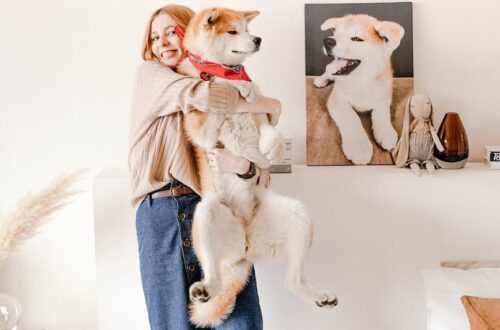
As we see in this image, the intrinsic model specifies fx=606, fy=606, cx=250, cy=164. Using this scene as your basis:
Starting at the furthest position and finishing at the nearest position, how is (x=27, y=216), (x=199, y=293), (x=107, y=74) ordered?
(x=107, y=74)
(x=27, y=216)
(x=199, y=293)

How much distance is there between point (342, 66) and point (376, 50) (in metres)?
0.13

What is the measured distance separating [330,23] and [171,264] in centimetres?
99

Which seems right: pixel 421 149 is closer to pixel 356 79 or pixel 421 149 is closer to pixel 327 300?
pixel 356 79

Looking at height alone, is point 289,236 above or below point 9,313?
above

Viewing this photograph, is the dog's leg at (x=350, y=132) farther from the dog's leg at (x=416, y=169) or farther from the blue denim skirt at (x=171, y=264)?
the blue denim skirt at (x=171, y=264)

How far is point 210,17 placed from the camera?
144cm

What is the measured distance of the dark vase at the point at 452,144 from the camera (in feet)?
6.34

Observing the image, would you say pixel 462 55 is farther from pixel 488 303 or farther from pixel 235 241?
pixel 235 241

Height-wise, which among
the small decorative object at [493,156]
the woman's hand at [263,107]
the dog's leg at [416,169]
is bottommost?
the dog's leg at [416,169]

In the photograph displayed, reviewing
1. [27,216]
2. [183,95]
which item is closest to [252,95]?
[183,95]

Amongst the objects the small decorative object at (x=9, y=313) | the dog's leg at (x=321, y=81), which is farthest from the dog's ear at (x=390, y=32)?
the small decorative object at (x=9, y=313)

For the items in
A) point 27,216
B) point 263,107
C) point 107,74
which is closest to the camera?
point 263,107

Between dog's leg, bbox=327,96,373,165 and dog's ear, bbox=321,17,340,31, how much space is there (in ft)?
0.74

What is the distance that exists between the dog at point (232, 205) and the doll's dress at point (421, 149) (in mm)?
611
